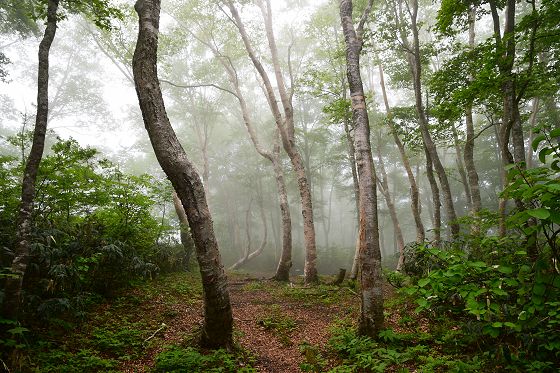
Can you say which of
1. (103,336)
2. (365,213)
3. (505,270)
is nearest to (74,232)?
(103,336)

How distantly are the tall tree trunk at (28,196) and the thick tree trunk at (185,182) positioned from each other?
164 cm

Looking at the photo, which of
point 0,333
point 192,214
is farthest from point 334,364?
point 0,333

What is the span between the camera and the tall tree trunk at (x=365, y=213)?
17.0 feet

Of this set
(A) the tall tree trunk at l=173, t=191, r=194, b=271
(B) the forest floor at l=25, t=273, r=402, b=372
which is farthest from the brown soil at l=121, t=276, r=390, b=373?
(A) the tall tree trunk at l=173, t=191, r=194, b=271

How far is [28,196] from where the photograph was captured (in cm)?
461

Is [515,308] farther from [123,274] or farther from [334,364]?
[123,274]

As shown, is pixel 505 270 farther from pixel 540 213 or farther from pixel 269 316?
pixel 269 316

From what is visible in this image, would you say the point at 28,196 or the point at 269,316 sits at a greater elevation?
the point at 28,196

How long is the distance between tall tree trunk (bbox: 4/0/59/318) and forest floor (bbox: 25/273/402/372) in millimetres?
912

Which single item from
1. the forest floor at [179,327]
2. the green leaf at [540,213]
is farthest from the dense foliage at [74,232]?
the green leaf at [540,213]

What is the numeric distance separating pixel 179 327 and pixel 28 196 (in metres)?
3.72

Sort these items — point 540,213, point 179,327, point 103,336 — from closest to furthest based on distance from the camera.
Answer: point 540,213 < point 103,336 < point 179,327

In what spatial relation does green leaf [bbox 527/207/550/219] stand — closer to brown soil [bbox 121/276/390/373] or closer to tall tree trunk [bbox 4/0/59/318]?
brown soil [bbox 121/276/390/373]

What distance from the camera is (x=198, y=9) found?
1413cm
